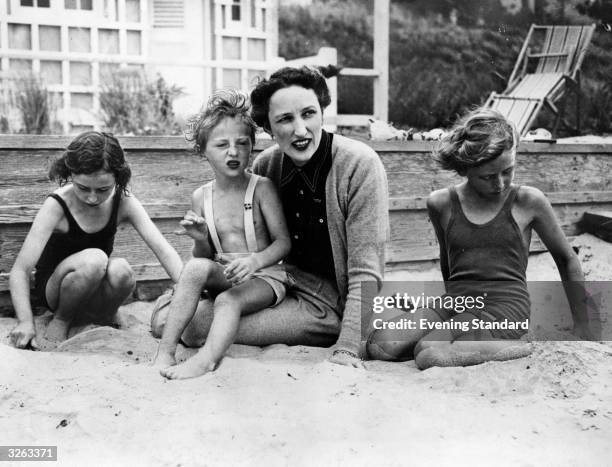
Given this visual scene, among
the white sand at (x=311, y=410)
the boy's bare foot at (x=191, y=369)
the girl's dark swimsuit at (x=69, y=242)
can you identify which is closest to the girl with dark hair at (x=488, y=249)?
the white sand at (x=311, y=410)

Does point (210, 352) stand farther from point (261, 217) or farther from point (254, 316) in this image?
point (261, 217)

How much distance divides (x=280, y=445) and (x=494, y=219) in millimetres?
1250

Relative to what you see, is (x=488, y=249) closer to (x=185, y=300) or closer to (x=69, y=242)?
(x=185, y=300)

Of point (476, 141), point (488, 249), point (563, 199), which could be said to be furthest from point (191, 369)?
point (563, 199)

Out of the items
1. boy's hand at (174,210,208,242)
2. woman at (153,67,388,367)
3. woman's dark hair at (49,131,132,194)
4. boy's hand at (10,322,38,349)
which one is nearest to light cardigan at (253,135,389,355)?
woman at (153,67,388,367)

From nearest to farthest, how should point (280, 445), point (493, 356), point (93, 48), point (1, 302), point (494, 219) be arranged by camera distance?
point (280, 445)
point (493, 356)
point (494, 219)
point (1, 302)
point (93, 48)

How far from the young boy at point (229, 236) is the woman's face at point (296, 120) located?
0.15 m

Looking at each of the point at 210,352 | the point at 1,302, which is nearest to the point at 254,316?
the point at 210,352

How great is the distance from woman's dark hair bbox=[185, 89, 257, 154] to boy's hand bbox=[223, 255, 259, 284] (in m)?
0.51

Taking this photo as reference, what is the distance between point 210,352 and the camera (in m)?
2.18

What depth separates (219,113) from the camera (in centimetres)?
243

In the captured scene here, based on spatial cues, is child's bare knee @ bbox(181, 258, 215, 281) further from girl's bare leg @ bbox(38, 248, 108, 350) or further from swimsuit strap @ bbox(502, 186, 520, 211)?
swimsuit strap @ bbox(502, 186, 520, 211)

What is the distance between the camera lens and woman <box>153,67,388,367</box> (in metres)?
2.36

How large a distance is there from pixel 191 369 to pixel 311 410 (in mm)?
476
